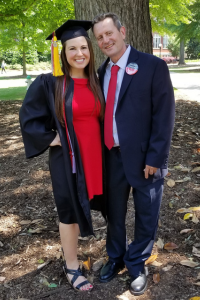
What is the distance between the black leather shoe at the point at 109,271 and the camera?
9.04 ft

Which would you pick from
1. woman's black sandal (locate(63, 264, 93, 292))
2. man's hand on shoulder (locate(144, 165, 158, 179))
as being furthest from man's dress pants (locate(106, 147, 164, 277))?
woman's black sandal (locate(63, 264, 93, 292))

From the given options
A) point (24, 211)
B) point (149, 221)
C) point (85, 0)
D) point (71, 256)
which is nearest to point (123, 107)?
point (149, 221)

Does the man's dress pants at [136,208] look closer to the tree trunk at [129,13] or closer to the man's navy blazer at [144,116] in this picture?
the man's navy blazer at [144,116]

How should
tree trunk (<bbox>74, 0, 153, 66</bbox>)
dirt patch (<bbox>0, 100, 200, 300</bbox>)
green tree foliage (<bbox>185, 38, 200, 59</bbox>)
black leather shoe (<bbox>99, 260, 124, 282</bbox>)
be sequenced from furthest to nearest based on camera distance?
green tree foliage (<bbox>185, 38, 200, 59</bbox>) → tree trunk (<bbox>74, 0, 153, 66</bbox>) → black leather shoe (<bbox>99, 260, 124, 282</bbox>) → dirt patch (<bbox>0, 100, 200, 300</bbox>)

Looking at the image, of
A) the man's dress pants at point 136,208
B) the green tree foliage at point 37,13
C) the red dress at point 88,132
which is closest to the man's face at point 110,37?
the red dress at point 88,132

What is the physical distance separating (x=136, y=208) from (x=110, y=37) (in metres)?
1.34

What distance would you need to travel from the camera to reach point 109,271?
278 cm

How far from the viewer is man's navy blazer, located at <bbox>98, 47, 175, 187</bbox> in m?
2.27

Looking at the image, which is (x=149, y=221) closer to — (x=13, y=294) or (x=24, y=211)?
(x=13, y=294)

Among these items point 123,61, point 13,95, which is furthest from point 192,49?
point 123,61

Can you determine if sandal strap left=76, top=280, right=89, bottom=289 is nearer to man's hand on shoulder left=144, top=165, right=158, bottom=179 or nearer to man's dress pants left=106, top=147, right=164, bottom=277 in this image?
man's dress pants left=106, top=147, right=164, bottom=277

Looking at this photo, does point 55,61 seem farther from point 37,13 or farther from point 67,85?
point 37,13

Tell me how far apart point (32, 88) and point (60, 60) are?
333mm

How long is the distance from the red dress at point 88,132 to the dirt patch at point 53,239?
35.1 inches
